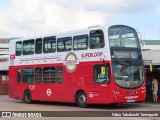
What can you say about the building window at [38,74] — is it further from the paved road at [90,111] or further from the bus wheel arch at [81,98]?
the bus wheel arch at [81,98]

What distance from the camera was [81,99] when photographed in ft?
71.3

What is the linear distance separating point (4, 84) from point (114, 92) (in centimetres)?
2316

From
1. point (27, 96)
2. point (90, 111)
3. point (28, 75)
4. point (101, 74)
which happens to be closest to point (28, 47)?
point (28, 75)

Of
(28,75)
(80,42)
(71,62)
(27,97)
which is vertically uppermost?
(80,42)

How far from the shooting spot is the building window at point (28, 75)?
25.7 metres

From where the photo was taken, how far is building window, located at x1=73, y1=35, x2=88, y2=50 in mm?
21438

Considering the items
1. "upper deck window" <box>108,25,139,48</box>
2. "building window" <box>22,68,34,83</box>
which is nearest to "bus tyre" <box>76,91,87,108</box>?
"upper deck window" <box>108,25,139,48</box>

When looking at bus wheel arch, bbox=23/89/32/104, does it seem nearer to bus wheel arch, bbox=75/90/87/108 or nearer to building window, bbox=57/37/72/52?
building window, bbox=57/37/72/52

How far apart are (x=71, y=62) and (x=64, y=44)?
1.21 m

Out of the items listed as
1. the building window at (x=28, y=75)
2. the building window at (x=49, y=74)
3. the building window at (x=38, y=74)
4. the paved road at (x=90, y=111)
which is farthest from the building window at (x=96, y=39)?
the building window at (x=28, y=75)

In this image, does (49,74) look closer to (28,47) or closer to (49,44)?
(49,44)

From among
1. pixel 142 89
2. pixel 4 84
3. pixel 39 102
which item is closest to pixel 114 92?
pixel 142 89

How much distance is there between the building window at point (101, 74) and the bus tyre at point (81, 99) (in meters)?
1.28

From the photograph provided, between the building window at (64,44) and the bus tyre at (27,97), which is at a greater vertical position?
the building window at (64,44)
